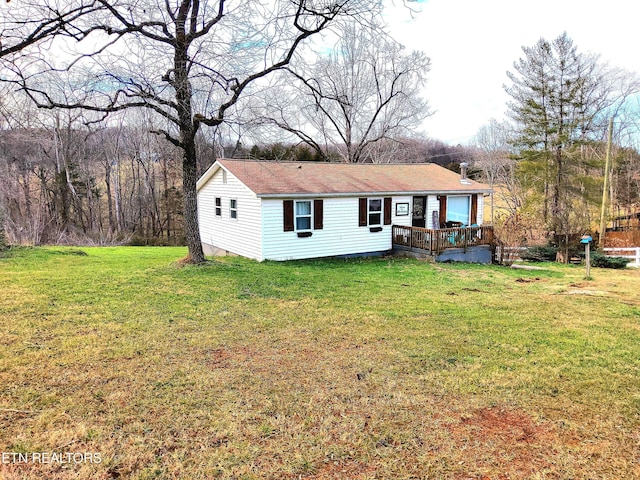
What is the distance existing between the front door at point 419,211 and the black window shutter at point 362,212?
2.60m

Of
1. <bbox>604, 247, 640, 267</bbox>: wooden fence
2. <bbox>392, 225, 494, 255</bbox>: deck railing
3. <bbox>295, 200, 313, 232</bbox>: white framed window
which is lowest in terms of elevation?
<bbox>604, 247, 640, 267</bbox>: wooden fence

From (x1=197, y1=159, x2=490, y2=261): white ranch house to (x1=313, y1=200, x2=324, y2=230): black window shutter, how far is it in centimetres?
3

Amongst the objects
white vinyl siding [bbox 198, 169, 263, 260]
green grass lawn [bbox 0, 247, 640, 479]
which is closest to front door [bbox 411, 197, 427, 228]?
white vinyl siding [bbox 198, 169, 263, 260]

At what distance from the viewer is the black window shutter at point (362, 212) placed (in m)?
14.7

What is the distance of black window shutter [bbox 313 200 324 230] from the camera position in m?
13.6

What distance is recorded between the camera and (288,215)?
13180 millimetres

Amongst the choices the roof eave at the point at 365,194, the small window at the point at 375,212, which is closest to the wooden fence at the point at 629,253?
the roof eave at the point at 365,194

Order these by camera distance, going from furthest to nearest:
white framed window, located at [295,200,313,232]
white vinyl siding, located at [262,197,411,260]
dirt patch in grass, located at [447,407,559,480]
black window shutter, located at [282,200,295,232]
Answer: white framed window, located at [295,200,313,232], black window shutter, located at [282,200,295,232], white vinyl siding, located at [262,197,411,260], dirt patch in grass, located at [447,407,559,480]

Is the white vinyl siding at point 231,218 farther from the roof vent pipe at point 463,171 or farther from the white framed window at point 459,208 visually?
the roof vent pipe at point 463,171

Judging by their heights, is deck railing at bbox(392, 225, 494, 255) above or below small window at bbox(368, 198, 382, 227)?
below

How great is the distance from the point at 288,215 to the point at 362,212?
10.2 feet

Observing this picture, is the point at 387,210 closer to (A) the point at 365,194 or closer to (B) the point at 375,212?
(B) the point at 375,212

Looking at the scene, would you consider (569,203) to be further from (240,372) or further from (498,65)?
(240,372)

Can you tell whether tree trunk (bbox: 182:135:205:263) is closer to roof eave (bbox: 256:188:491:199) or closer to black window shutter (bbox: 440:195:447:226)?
roof eave (bbox: 256:188:491:199)
